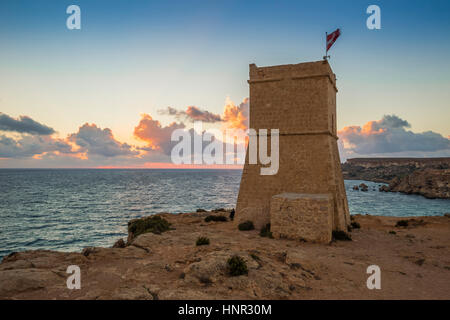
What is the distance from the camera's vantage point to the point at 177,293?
323 inches

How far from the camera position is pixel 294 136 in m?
20.0

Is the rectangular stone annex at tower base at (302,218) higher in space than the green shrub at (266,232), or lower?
higher

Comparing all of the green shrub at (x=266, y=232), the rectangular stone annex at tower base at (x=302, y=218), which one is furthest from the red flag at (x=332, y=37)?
the green shrub at (x=266, y=232)

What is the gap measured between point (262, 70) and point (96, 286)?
18461mm

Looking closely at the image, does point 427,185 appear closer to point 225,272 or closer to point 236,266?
point 236,266

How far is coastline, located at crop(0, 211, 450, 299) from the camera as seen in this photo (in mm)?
8516

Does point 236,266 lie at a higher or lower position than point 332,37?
lower

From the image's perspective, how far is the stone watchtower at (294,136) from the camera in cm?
1884

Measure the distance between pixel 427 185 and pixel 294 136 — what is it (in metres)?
69.3

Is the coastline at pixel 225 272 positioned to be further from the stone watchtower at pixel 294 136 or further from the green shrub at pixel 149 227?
the stone watchtower at pixel 294 136

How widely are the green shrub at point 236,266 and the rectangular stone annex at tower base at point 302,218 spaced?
726cm

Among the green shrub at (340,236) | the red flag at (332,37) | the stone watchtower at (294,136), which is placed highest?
the red flag at (332,37)

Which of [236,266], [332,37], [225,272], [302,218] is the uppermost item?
[332,37]

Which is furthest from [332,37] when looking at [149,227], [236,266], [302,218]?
[149,227]
